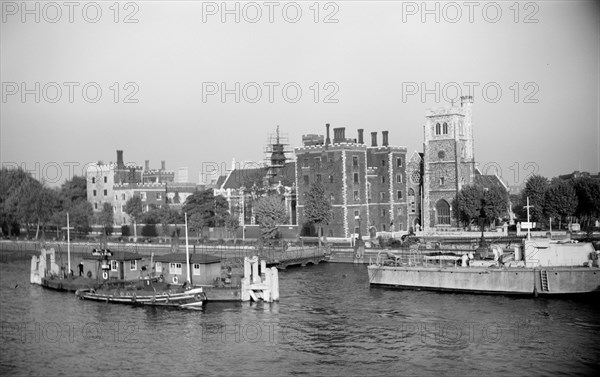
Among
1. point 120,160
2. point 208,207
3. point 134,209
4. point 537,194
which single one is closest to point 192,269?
point 208,207

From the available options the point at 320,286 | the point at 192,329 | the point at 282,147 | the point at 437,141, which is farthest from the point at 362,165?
the point at 192,329

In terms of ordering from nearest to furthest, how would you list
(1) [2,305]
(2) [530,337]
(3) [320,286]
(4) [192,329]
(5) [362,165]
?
(2) [530,337] → (4) [192,329] → (1) [2,305] → (3) [320,286] → (5) [362,165]

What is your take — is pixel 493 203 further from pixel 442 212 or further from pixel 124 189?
pixel 124 189

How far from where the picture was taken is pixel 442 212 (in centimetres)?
8631

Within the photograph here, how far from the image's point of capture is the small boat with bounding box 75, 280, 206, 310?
4762 centimetres

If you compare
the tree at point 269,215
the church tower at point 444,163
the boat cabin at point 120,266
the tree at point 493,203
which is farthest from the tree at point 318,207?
the boat cabin at point 120,266

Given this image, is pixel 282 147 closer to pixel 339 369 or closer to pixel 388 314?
pixel 388 314

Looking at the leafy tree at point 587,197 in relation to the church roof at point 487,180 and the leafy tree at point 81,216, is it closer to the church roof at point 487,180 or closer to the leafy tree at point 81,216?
the church roof at point 487,180

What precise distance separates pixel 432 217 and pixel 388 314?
142 ft

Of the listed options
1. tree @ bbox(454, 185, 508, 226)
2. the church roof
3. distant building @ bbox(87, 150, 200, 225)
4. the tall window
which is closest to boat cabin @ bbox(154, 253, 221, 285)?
the tall window

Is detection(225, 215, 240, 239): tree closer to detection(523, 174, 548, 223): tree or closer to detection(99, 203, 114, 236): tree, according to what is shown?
detection(99, 203, 114, 236): tree

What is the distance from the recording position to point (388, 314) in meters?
44.5

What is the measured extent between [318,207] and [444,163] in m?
15.7

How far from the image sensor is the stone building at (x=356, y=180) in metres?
83.6
